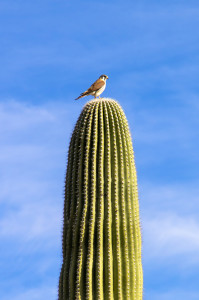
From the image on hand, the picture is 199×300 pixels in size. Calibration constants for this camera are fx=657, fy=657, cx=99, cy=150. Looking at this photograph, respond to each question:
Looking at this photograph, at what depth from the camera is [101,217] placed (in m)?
11.0

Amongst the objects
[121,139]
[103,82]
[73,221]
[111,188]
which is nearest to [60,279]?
[73,221]

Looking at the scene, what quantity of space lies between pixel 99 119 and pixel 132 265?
2647mm

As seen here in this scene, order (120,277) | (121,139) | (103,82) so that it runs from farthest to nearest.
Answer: (103,82) < (121,139) < (120,277)

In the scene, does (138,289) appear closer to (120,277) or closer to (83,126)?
(120,277)

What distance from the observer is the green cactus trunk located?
10.8 m

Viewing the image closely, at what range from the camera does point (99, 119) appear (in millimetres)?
11742

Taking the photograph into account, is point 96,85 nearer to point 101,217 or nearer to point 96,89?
point 96,89

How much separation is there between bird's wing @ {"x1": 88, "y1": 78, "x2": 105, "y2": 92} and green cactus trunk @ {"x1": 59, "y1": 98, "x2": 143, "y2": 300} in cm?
123

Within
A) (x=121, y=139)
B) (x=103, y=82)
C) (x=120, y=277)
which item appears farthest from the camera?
(x=103, y=82)

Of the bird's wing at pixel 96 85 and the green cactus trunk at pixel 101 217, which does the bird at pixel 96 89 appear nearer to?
the bird's wing at pixel 96 85

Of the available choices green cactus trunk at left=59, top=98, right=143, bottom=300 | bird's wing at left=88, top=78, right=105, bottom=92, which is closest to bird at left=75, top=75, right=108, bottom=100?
bird's wing at left=88, top=78, right=105, bottom=92

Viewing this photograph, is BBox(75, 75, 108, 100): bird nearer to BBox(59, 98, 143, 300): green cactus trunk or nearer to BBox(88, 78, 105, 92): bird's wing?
BBox(88, 78, 105, 92): bird's wing

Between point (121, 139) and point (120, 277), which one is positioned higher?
point (121, 139)

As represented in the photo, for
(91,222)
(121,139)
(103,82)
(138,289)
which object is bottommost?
(138,289)
